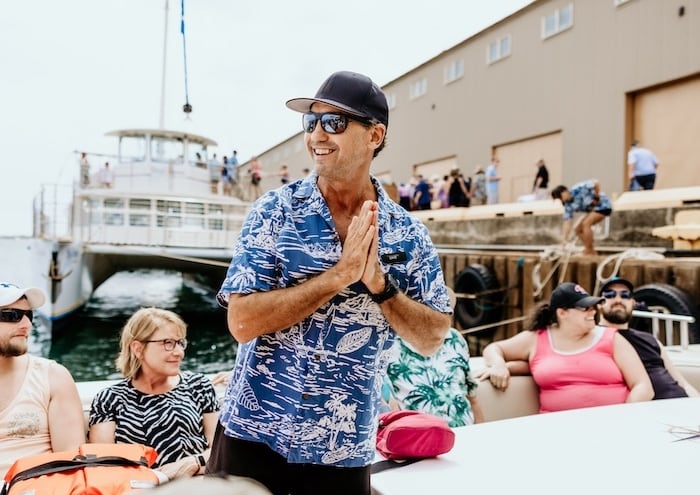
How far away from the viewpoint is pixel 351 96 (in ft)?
4.51

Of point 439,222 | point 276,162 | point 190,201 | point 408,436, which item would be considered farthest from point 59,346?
point 276,162

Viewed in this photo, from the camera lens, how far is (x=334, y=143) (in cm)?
138

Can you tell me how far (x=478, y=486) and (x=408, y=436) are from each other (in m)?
0.27

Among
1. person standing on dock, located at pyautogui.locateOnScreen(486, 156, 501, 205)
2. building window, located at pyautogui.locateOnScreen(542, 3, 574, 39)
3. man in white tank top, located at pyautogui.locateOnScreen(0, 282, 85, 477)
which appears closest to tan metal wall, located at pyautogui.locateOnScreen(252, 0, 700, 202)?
building window, located at pyautogui.locateOnScreen(542, 3, 574, 39)

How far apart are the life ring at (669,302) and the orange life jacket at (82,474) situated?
19.9 ft

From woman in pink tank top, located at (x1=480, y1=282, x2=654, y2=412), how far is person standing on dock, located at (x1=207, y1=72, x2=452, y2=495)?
2.08 metres

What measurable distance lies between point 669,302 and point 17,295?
654 centimetres

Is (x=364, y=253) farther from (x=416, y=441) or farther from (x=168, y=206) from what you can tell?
(x=168, y=206)

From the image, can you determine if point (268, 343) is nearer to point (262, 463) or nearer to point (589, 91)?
point (262, 463)

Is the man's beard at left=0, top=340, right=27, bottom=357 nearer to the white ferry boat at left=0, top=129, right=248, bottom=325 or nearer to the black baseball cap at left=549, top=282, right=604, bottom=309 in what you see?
the black baseball cap at left=549, top=282, right=604, bottom=309

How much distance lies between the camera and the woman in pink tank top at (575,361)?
124 inches

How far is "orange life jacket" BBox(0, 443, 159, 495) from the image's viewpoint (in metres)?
1.58

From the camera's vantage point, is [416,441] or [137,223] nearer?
[416,441]

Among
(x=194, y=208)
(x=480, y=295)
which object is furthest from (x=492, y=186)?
(x=194, y=208)
